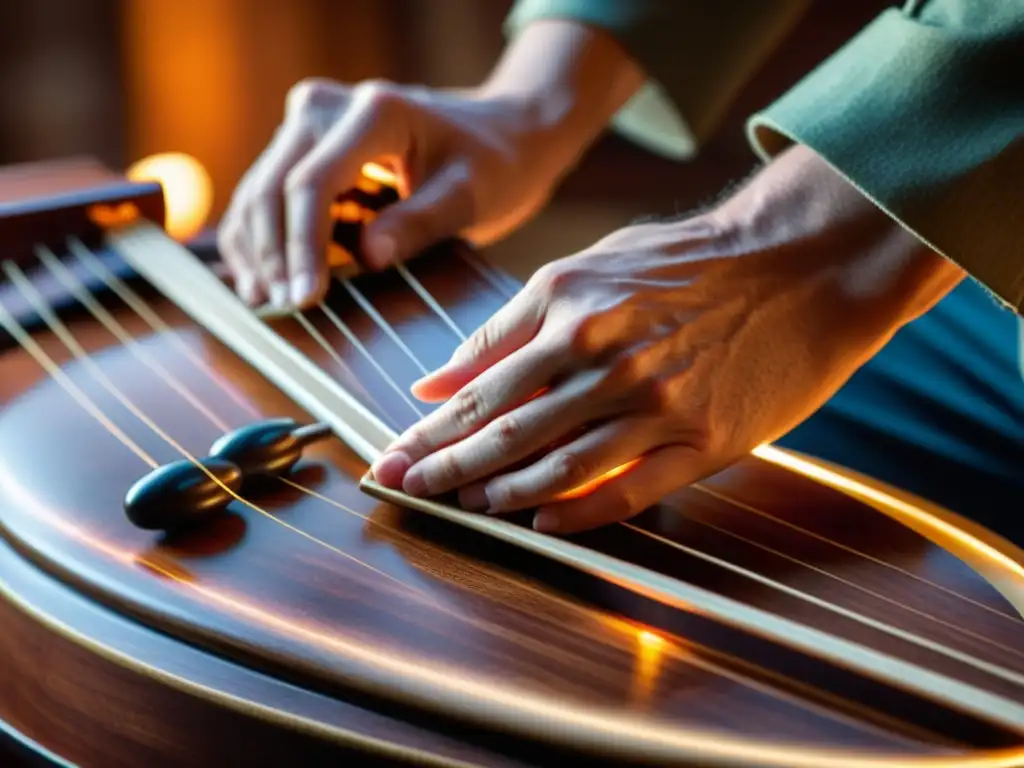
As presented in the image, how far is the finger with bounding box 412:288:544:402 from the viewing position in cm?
72

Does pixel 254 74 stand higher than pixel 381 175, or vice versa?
pixel 381 175

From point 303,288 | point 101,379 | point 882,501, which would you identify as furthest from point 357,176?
point 882,501

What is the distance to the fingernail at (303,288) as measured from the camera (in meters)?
0.93

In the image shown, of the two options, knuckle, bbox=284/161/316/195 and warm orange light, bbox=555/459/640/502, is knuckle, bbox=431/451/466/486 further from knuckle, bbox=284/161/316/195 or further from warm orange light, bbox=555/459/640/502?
knuckle, bbox=284/161/316/195

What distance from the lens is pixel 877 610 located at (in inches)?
23.9

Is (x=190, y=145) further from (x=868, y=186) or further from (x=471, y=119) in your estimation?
(x=868, y=186)

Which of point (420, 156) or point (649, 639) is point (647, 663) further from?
point (420, 156)

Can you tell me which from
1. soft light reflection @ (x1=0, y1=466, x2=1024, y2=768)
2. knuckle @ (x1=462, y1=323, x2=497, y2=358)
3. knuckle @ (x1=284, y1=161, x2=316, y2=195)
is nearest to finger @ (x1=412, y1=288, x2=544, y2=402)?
knuckle @ (x1=462, y1=323, x2=497, y2=358)

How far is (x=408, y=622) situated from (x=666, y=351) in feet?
0.79

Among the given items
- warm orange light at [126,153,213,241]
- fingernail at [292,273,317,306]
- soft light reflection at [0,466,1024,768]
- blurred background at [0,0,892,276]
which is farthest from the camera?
blurred background at [0,0,892,276]

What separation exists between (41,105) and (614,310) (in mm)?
1881

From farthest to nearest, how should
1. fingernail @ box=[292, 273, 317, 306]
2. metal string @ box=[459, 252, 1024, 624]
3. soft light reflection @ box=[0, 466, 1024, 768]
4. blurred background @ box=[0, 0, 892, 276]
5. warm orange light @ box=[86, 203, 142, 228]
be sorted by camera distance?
blurred background @ box=[0, 0, 892, 276]
warm orange light @ box=[86, 203, 142, 228]
fingernail @ box=[292, 273, 317, 306]
metal string @ box=[459, 252, 1024, 624]
soft light reflection @ box=[0, 466, 1024, 768]

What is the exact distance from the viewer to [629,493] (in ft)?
2.16

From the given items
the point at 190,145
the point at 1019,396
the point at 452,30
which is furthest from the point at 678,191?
the point at 1019,396
